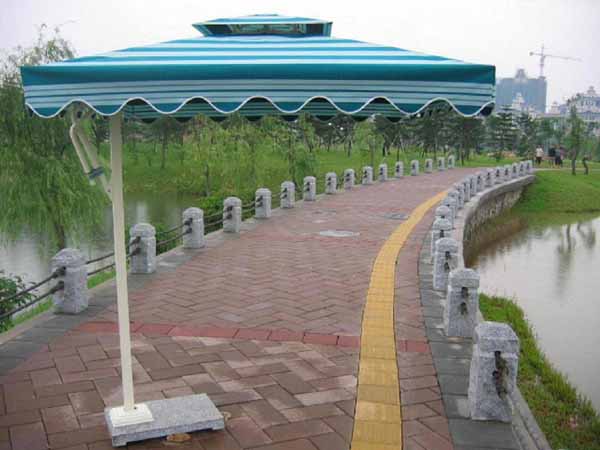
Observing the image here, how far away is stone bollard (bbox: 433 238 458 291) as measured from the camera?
313 inches

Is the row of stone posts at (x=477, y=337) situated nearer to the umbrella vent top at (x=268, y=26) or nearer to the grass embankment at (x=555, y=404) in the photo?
the grass embankment at (x=555, y=404)

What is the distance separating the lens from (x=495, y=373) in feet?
14.6

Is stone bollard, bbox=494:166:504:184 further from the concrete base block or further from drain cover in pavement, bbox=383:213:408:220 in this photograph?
the concrete base block

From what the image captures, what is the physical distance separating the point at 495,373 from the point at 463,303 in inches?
69.0

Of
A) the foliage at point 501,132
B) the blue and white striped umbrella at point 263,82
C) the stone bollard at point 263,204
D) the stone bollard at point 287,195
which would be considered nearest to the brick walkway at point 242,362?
the blue and white striped umbrella at point 263,82

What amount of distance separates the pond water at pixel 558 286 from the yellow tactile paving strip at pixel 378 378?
3.02 m

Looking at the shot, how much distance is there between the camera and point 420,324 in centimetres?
666

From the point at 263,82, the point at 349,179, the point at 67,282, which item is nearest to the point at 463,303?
the point at 263,82

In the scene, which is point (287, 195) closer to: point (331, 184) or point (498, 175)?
point (331, 184)

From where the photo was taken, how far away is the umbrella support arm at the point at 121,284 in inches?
155

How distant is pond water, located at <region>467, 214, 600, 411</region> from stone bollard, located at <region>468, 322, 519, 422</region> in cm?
386

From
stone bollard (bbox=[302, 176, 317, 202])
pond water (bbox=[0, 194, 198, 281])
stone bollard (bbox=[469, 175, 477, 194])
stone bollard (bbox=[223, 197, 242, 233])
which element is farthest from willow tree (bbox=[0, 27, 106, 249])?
stone bollard (bbox=[469, 175, 477, 194])

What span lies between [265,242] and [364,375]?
266 inches

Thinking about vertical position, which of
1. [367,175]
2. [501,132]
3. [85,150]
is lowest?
[367,175]
